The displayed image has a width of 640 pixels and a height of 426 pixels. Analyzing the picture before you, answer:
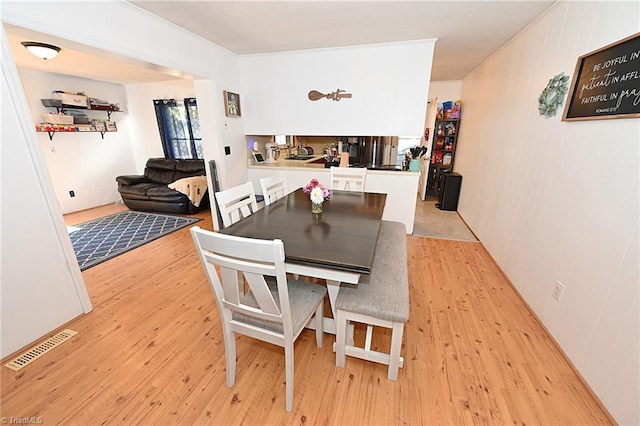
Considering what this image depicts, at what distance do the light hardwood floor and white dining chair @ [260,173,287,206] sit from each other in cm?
103

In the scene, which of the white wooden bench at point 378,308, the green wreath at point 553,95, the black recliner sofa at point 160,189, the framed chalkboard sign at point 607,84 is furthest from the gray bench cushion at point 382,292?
the black recliner sofa at point 160,189

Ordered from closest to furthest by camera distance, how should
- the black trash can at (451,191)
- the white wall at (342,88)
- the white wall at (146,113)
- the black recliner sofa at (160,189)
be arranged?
the white wall at (342,88) → the black recliner sofa at (160,189) → the black trash can at (451,191) → the white wall at (146,113)

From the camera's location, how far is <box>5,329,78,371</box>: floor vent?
1584 mm

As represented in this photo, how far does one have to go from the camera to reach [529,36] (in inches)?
96.3

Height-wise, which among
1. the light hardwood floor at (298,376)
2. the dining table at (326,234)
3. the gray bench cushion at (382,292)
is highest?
the dining table at (326,234)

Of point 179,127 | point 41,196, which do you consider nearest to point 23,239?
point 41,196

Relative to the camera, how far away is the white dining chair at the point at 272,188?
2260 millimetres

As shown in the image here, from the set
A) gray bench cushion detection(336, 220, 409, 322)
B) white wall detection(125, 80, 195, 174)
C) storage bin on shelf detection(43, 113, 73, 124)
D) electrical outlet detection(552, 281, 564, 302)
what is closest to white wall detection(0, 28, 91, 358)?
gray bench cushion detection(336, 220, 409, 322)

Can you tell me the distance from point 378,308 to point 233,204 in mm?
1285

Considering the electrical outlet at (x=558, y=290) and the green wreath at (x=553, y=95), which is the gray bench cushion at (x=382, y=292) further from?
the green wreath at (x=553, y=95)

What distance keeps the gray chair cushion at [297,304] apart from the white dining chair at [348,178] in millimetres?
1548

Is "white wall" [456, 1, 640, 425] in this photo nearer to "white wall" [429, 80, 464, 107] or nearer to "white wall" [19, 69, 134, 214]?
"white wall" [429, 80, 464, 107]

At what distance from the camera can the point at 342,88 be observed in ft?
11.2

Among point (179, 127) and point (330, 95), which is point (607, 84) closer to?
point (330, 95)
